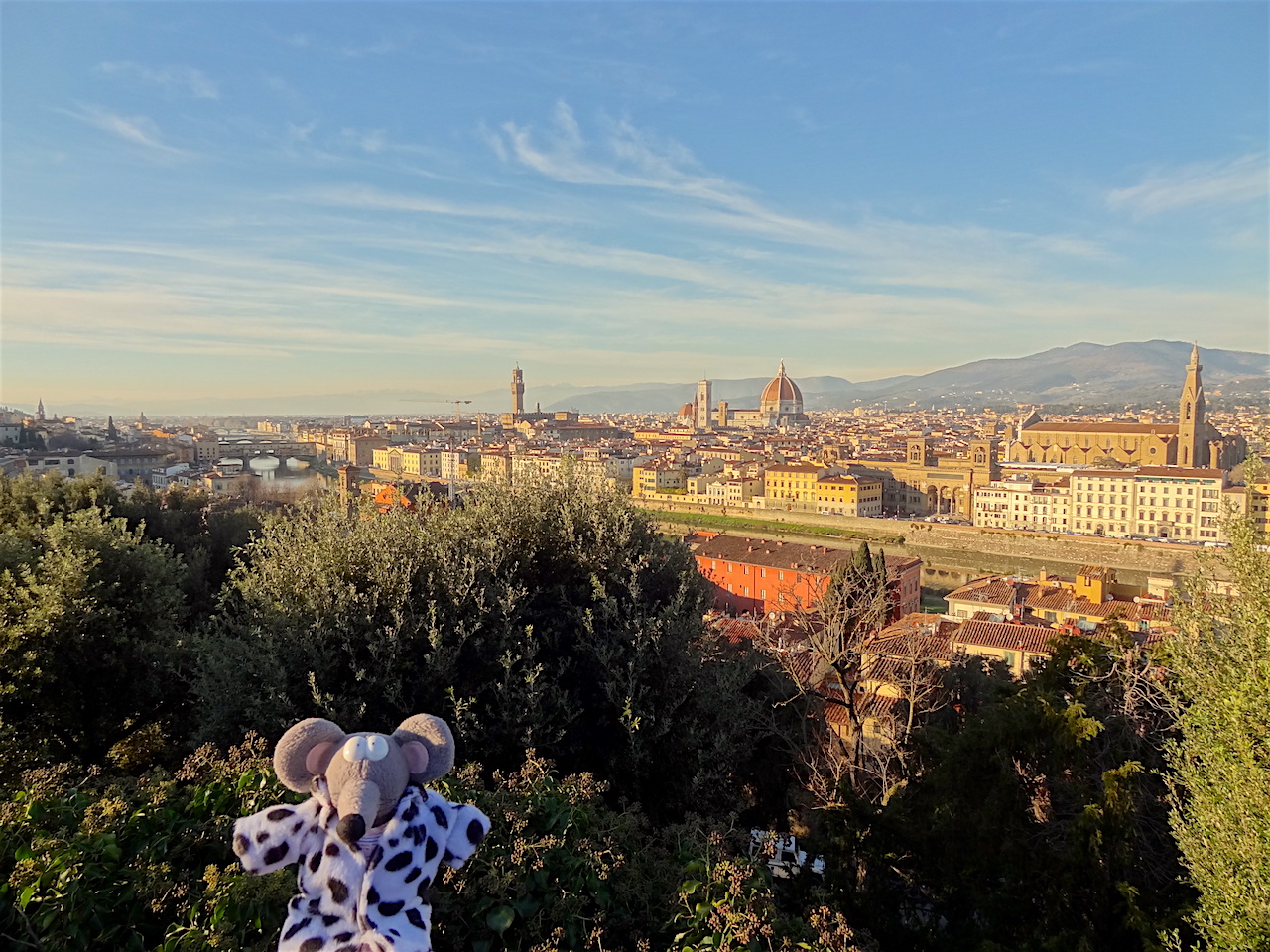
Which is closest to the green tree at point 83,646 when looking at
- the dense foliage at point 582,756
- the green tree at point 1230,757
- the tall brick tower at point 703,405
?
the dense foliage at point 582,756

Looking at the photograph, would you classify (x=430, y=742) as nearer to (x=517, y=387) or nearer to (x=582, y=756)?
(x=582, y=756)

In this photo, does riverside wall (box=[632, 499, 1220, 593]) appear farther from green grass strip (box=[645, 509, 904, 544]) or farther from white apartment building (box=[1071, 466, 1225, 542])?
white apartment building (box=[1071, 466, 1225, 542])

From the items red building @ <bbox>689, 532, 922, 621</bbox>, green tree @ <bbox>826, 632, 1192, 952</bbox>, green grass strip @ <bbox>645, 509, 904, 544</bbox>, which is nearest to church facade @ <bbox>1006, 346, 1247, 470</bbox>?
green grass strip @ <bbox>645, 509, 904, 544</bbox>

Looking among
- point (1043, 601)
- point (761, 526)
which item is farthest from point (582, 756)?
point (761, 526)

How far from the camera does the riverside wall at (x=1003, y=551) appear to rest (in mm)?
39875

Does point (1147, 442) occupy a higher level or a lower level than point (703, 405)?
lower

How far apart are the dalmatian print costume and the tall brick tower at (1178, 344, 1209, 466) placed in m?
78.0

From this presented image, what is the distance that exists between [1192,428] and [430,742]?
79.0 meters

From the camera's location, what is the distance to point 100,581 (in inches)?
219

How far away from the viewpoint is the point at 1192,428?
64.9 meters

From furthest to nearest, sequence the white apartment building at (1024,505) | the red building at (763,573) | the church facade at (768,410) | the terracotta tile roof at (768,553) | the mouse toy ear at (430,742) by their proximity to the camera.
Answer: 1. the church facade at (768,410)
2. the white apartment building at (1024,505)
3. the terracotta tile roof at (768,553)
4. the red building at (763,573)
5. the mouse toy ear at (430,742)

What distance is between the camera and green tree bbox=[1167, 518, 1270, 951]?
3.12 metres

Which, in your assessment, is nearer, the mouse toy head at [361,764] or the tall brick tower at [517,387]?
the mouse toy head at [361,764]

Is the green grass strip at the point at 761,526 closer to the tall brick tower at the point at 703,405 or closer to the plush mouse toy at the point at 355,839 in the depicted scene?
the plush mouse toy at the point at 355,839
